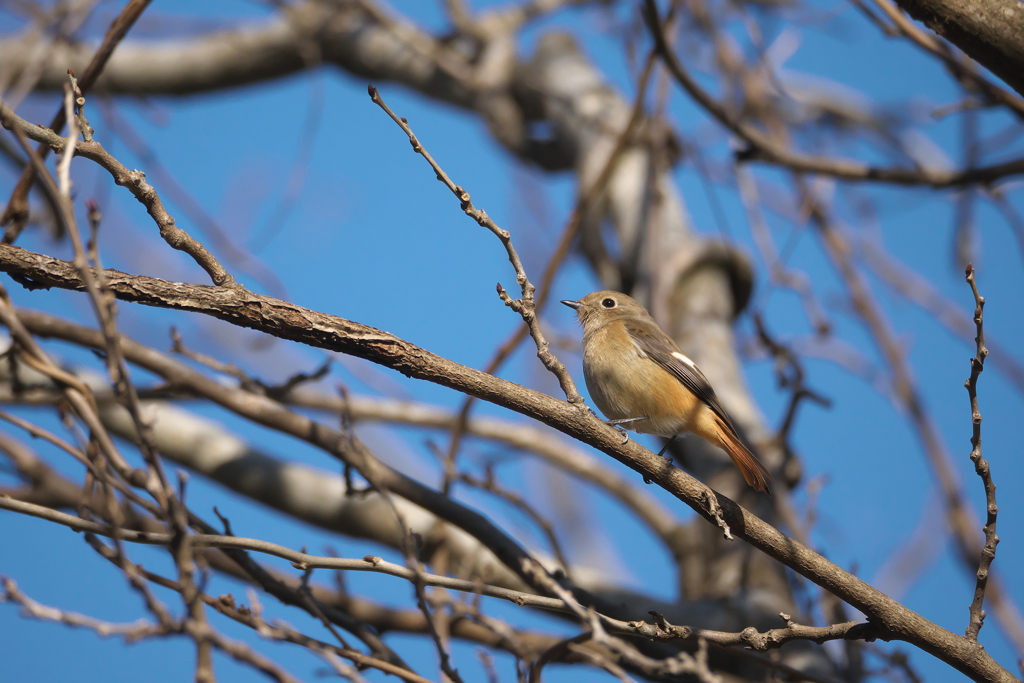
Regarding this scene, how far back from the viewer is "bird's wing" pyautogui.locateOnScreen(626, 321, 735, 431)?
3.49 meters

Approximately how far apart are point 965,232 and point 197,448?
507cm

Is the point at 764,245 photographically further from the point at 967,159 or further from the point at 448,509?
the point at 448,509

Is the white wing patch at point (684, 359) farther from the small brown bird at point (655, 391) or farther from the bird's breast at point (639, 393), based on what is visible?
the bird's breast at point (639, 393)

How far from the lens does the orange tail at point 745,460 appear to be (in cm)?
316

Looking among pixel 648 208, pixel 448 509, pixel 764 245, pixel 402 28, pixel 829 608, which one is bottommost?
pixel 829 608

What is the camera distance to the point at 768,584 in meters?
3.79

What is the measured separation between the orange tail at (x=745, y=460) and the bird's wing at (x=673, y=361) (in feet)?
0.15

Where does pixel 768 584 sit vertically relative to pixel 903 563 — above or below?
below

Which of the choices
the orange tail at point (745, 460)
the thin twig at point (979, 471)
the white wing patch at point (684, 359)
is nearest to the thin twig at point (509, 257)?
the thin twig at point (979, 471)

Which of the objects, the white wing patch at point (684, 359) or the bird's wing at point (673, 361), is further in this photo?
the white wing patch at point (684, 359)

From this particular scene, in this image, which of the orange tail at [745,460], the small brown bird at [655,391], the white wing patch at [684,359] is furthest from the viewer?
the white wing patch at [684,359]

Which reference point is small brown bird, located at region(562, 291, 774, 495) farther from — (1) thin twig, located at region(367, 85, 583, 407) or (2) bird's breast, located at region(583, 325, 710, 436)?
(1) thin twig, located at region(367, 85, 583, 407)

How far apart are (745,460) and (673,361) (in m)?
0.66

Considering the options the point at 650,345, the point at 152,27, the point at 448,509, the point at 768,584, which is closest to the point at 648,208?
the point at 650,345
